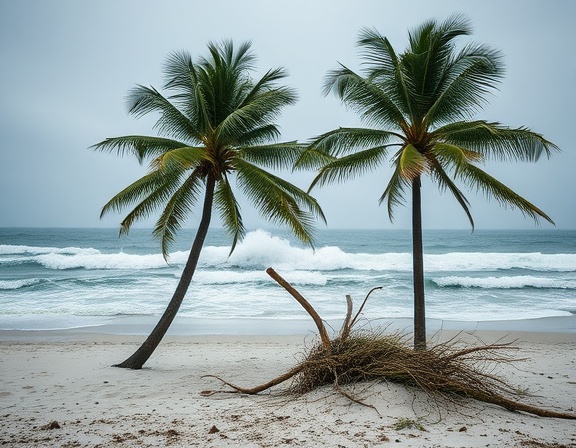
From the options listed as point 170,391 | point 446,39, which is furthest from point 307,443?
point 446,39

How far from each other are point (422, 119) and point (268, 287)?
20.1m

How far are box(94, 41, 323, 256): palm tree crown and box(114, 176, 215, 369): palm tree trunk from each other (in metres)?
0.49

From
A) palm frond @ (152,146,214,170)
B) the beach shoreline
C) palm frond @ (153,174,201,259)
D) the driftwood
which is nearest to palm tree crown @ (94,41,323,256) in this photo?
palm frond @ (153,174,201,259)

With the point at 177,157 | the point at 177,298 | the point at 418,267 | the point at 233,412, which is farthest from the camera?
the point at 177,298

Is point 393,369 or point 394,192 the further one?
point 394,192

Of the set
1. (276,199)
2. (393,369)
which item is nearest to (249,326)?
(276,199)

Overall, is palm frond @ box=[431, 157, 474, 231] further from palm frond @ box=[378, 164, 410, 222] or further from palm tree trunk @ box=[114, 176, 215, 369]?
palm tree trunk @ box=[114, 176, 215, 369]

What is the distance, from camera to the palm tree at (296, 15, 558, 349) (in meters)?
8.69

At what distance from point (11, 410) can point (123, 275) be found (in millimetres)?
27907

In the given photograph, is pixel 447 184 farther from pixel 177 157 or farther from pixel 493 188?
pixel 177 157

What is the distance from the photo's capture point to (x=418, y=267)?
29.8ft

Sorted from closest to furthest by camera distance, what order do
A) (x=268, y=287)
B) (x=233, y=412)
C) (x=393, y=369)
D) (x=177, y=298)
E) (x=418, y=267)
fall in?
(x=233, y=412) < (x=393, y=369) < (x=418, y=267) < (x=177, y=298) < (x=268, y=287)

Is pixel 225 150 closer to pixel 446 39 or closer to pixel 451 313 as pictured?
pixel 446 39

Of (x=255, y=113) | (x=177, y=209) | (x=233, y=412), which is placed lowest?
(x=233, y=412)
